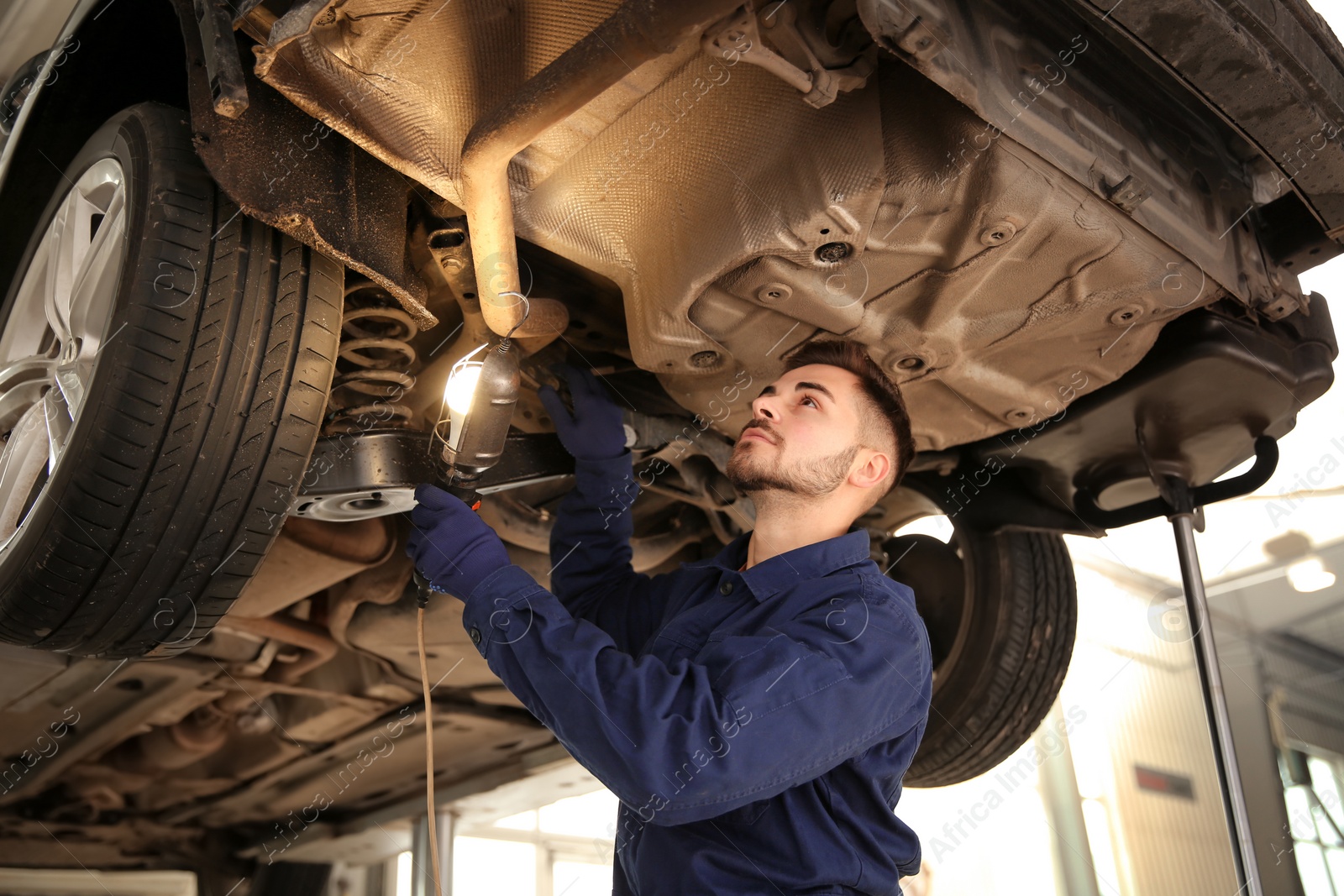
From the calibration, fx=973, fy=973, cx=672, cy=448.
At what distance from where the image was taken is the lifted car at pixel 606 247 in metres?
1.17

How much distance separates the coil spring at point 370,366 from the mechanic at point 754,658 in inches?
8.3

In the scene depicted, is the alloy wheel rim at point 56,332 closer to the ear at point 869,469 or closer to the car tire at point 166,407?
the car tire at point 166,407

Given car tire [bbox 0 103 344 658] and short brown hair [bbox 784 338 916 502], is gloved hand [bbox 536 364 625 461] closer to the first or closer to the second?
short brown hair [bbox 784 338 916 502]

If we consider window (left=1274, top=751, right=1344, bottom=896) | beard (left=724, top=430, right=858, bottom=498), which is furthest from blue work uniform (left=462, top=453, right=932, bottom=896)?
window (left=1274, top=751, right=1344, bottom=896)

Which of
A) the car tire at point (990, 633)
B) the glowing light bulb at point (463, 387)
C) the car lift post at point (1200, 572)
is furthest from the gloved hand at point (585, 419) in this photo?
the car lift post at point (1200, 572)

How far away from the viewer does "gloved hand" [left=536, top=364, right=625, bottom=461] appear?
5.41 feet

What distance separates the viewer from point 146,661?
218 cm

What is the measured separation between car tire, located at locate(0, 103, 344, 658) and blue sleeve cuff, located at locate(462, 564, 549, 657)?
1.03ft

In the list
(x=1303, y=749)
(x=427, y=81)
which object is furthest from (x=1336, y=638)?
(x=427, y=81)

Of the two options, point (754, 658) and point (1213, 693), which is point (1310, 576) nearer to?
point (1213, 693)

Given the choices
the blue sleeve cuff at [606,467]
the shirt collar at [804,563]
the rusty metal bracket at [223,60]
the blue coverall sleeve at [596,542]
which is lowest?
the shirt collar at [804,563]

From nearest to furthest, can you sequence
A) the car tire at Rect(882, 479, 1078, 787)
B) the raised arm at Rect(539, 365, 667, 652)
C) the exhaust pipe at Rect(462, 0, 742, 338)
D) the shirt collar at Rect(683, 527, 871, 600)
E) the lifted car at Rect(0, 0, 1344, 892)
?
the exhaust pipe at Rect(462, 0, 742, 338) → the lifted car at Rect(0, 0, 1344, 892) → the shirt collar at Rect(683, 527, 871, 600) → the raised arm at Rect(539, 365, 667, 652) → the car tire at Rect(882, 479, 1078, 787)

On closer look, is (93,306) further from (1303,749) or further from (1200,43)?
(1303,749)

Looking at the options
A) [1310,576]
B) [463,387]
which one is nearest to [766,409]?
[463,387]
